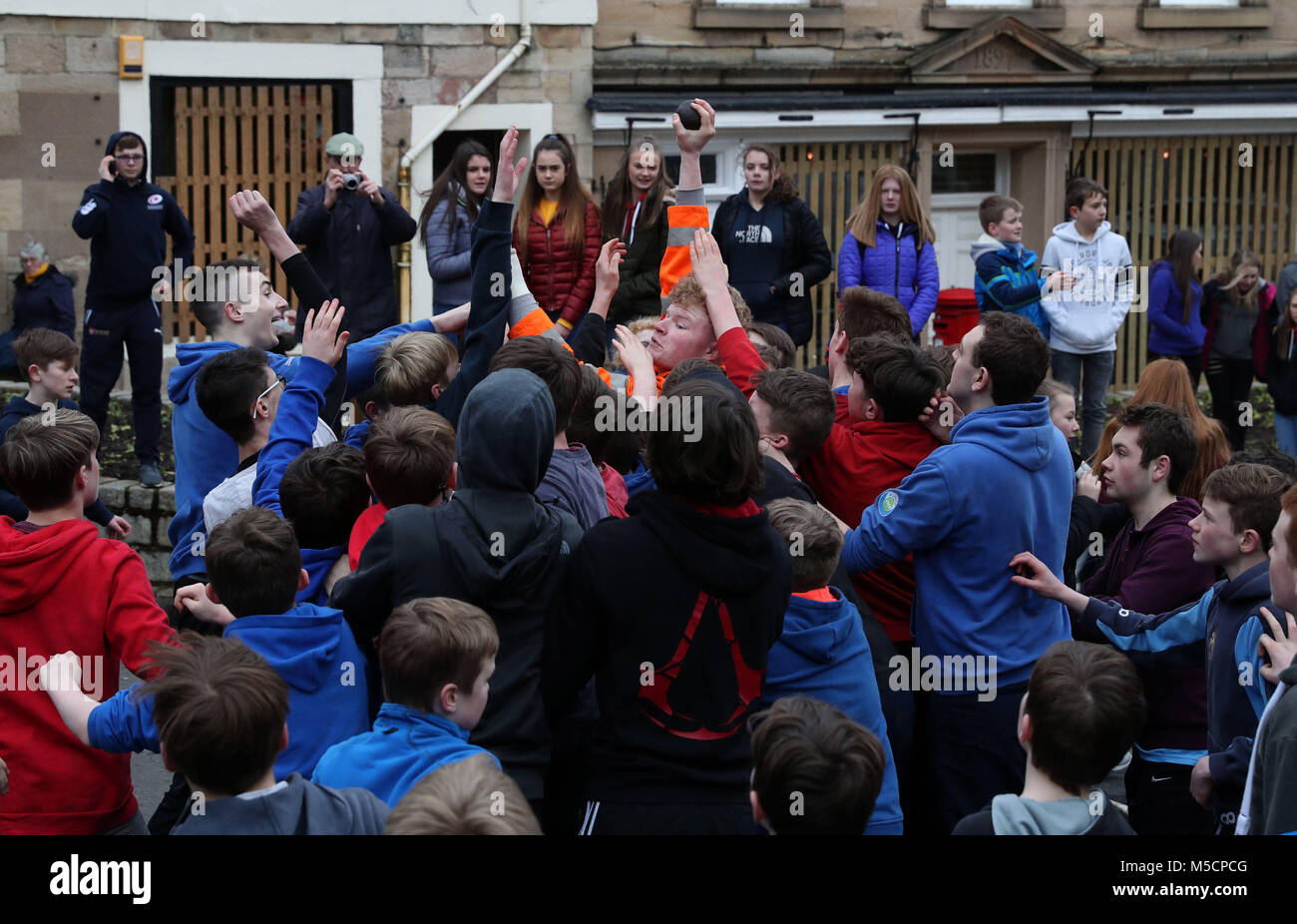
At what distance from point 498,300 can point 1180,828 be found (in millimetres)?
2666

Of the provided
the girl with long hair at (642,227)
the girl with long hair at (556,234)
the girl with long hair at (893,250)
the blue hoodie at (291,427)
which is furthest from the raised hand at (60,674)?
the girl with long hair at (893,250)

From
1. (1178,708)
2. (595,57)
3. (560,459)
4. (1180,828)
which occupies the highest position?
(595,57)

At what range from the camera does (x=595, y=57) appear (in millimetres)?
14703

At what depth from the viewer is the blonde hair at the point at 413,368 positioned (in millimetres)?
5277

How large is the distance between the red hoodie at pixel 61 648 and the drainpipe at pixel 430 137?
1031 cm

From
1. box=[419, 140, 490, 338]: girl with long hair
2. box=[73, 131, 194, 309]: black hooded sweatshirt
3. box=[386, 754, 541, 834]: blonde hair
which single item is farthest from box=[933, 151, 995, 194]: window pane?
box=[386, 754, 541, 834]: blonde hair

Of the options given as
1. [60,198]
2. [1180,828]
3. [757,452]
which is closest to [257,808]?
[757,452]

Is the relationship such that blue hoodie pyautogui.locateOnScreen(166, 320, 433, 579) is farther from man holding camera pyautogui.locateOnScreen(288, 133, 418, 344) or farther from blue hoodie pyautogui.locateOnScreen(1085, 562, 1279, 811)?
man holding camera pyautogui.locateOnScreen(288, 133, 418, 344)

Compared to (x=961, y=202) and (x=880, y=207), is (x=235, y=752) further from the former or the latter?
(x=961, y=202)

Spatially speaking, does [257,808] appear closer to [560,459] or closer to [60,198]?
[560,459]

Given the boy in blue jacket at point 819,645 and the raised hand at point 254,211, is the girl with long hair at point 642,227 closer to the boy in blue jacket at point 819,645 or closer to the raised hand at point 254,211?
the raised hand at point 254,211

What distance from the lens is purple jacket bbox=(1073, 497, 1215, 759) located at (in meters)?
4.55

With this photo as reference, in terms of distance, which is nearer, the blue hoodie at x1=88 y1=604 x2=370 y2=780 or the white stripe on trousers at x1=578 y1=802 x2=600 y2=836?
the white stripe on trousers at x1=578 y1=802 x2=600 y2=836

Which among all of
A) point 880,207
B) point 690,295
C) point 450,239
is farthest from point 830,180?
point 690,295
